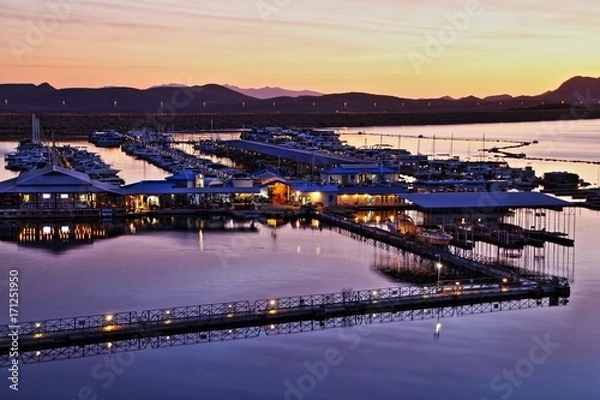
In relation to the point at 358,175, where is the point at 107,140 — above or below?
below

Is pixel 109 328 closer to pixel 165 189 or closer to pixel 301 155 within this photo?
pixel 165 189

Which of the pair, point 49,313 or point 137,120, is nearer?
point 49,313

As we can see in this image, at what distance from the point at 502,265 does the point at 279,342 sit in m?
4.69

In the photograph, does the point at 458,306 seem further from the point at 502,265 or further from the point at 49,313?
the point at 49,313

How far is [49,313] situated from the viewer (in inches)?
363

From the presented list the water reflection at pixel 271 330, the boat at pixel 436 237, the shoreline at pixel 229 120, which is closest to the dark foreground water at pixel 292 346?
the water reflection at pixel 271 330

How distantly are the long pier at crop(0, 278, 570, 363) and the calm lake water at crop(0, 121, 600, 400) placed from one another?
0.38 meters

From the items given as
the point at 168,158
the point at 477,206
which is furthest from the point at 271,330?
the point at 168,158

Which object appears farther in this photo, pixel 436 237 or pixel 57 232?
pixel 57 232

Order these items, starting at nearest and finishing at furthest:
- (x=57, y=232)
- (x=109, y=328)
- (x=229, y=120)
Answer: (x=109, y=328), (x=57, y=232), (x=229, y=120)

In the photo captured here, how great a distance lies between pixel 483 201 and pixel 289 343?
705 cm

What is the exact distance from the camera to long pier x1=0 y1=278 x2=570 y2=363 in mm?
8250

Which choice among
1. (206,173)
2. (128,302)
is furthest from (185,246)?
(206,173)

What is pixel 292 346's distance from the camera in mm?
8438
